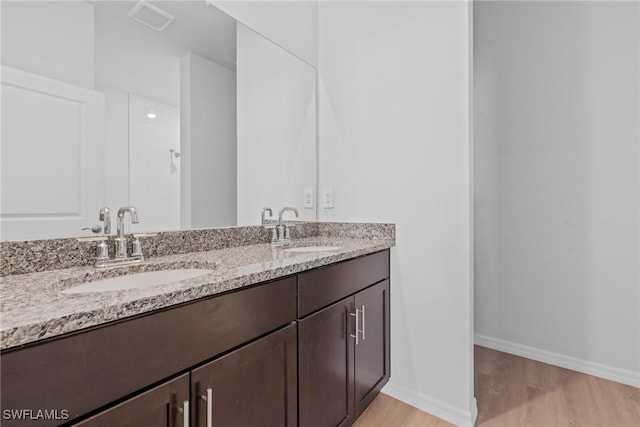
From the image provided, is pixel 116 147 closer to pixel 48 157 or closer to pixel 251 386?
pixel 48 157

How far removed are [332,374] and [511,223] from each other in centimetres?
173

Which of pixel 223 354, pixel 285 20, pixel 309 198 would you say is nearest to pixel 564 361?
pixel 309 198

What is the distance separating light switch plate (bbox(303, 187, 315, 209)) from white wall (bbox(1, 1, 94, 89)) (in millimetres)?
1221

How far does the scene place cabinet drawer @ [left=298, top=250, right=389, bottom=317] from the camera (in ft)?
3.89

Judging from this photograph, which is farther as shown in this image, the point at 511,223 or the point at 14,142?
the point at 511,223

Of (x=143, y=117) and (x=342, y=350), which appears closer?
(x=143, y=117)

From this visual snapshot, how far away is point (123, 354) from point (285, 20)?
185cm

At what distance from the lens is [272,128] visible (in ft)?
6.32

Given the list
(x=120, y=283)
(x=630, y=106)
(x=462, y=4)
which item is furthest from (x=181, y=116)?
(x=630, y=106)

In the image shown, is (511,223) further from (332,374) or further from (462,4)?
(332,374)

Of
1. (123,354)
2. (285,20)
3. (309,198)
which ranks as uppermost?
(285,20)

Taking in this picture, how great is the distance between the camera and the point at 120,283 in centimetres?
101

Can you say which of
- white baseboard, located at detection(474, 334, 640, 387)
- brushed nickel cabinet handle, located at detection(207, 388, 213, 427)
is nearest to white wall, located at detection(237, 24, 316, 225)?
brushed nickel cabinet handle, located at detection(207, 388, 213, 427)

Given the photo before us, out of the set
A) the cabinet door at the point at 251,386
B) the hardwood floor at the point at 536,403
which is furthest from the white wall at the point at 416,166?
the cabinet door at the point at 251,386
